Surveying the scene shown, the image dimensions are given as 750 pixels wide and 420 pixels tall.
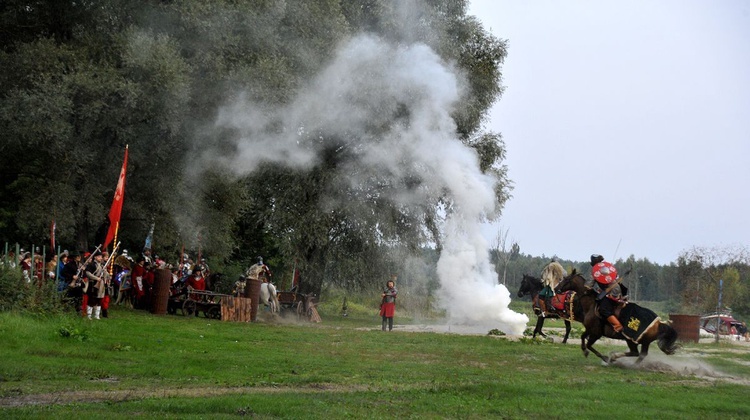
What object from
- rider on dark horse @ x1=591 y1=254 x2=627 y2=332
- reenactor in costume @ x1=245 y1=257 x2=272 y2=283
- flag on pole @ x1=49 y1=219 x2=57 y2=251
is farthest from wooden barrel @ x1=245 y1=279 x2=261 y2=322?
rider on dark horse @ x1=591 y1=254 x2=627 y2=332

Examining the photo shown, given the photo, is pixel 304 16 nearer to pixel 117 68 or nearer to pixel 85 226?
pixel 117 68

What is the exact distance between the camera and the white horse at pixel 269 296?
34656 mm

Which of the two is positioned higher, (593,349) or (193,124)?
(193,124)

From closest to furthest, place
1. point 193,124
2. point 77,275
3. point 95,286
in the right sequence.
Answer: point 95,286 < point 77,275 < point 193,124

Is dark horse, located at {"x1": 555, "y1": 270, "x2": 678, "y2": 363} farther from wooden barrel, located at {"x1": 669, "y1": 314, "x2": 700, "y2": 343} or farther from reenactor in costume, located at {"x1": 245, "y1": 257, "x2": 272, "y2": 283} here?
reenactor in costume, located at {"x1": 245, "y1": 257, "x2": 272, "y2": 283}

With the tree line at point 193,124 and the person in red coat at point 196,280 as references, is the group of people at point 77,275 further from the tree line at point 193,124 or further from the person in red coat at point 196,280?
the person in red coat at point 196,280

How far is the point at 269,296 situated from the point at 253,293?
2601mm

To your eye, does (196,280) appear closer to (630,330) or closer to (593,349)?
(593,349)

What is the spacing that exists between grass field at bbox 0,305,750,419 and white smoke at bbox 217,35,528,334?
32.2 ft

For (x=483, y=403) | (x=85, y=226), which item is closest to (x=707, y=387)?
(x=483, y=403)

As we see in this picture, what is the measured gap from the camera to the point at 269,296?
3484 cm

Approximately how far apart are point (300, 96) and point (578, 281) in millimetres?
15186

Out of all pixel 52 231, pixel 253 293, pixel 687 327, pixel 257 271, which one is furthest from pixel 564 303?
pixel 52 231

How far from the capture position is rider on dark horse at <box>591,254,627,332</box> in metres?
20.6
